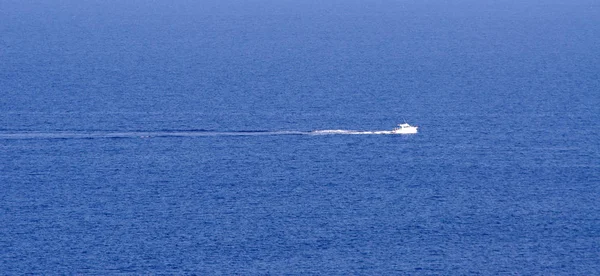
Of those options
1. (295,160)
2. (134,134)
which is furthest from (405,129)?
(134,134)

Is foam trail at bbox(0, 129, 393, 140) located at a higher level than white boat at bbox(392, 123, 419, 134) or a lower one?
lower

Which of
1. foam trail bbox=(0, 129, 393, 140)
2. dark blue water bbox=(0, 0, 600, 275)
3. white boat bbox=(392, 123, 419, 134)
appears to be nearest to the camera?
dark blue water bbox=(0, 0, 600, 275)

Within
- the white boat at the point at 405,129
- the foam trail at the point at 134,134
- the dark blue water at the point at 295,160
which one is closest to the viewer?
the dark blue water at the point at 295,160

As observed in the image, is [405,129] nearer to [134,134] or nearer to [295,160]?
A: [295,160]

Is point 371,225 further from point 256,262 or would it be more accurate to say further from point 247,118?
point 247,118

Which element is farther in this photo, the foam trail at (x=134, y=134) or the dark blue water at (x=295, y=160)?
the foam trail at (x=134, y=134)

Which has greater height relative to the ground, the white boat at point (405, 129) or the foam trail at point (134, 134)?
the white boat at point (405, 129)
